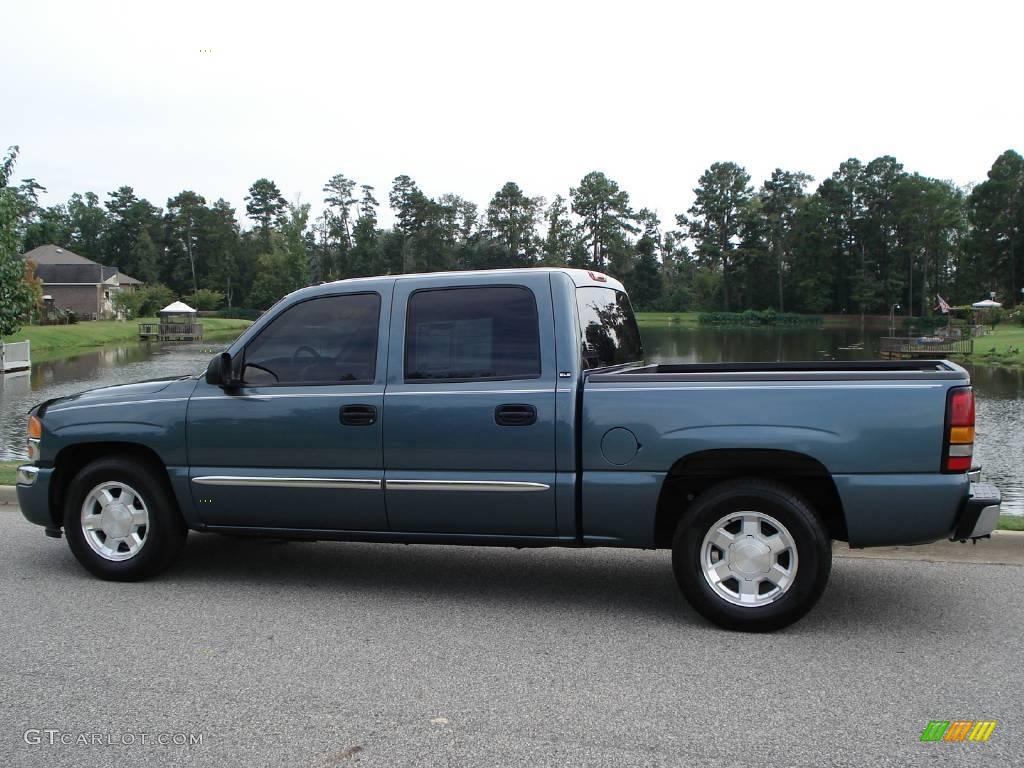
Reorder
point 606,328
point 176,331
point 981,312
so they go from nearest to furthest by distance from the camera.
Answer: point 606,328 → point 176,331 → point 981,312

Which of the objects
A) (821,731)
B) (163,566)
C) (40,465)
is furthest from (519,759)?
(40,465)

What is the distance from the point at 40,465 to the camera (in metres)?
6.23

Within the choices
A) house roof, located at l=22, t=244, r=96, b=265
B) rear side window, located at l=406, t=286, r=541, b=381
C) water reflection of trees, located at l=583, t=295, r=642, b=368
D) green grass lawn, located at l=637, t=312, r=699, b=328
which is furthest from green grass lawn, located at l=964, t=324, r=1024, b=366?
house roof, located at l=22, t=244, r=96, b=265

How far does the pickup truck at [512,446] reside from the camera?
16.0 feet

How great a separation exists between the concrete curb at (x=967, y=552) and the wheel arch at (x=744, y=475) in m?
1.35

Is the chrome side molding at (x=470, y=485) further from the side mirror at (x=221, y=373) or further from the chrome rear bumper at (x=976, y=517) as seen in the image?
the chrome rear bumper at (x=976, y=517)

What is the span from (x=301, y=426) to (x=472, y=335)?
1.14m

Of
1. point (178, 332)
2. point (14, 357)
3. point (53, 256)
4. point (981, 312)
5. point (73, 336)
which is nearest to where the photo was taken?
point (14, 357)

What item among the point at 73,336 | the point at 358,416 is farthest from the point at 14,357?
the point at 358,416

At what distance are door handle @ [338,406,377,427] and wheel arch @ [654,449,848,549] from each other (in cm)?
170

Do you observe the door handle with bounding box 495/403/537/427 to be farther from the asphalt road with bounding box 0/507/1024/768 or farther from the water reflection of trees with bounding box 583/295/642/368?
the asphalt road with bounding box 0/507/1024/768

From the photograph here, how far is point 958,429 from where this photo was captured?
4758 millimetres

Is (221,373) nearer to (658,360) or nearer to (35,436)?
(35,436)

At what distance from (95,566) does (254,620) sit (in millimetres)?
1426
